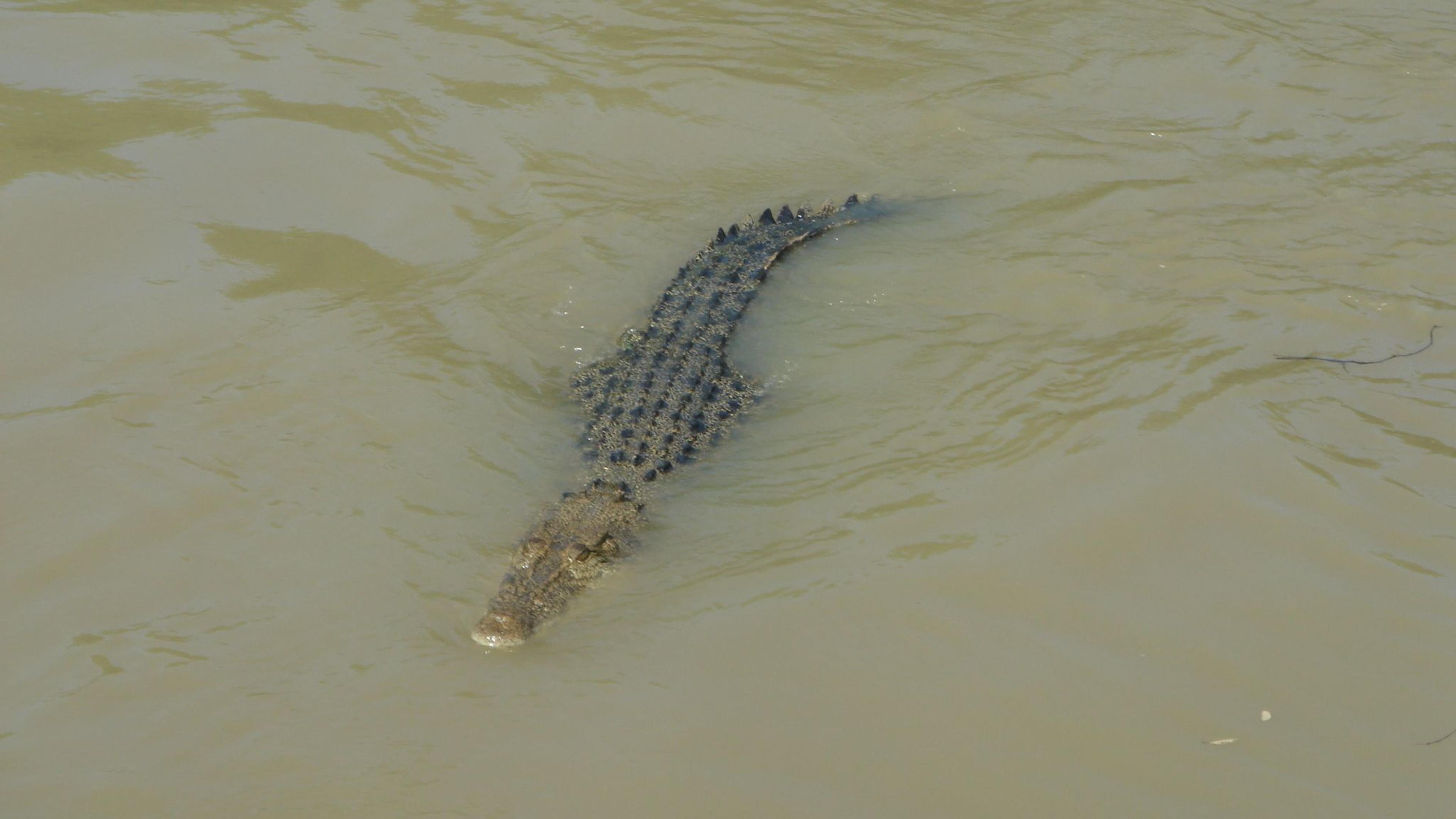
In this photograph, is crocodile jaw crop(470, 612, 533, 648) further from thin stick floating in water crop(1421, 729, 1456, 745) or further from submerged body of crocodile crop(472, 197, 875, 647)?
thin stick floating in water crop(1421, 729, 1456, 745)

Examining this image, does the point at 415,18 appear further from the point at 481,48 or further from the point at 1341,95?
the point at 1341,95

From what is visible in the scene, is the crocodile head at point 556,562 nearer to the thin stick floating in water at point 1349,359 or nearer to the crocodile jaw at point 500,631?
the crocodile jaw at point 500,631

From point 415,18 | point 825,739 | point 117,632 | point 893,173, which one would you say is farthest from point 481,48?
point 825,739

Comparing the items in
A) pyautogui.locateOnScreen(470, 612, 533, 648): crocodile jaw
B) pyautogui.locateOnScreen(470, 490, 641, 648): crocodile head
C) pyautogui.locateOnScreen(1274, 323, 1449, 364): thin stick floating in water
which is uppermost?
pyautogui.locateOnScreen(1274, 323, 1449, 364): thin stick floating in water

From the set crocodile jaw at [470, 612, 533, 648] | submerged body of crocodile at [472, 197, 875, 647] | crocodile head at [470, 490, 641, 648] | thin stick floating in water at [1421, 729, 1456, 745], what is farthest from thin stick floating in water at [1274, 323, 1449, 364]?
crocodile jaw at [470, 612, 533, 648]

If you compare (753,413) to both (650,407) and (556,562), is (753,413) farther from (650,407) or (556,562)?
(556,562)

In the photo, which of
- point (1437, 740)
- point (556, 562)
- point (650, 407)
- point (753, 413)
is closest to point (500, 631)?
point (556, 562)
